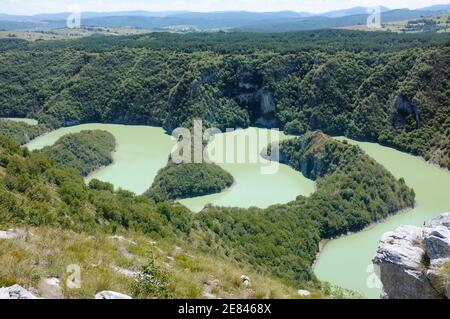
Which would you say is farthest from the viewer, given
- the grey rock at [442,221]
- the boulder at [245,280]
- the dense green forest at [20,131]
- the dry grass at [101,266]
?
the dense green forest at [20,131]

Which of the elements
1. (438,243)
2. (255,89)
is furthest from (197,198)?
(255,89)

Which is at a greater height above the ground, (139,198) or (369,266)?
(139,198)

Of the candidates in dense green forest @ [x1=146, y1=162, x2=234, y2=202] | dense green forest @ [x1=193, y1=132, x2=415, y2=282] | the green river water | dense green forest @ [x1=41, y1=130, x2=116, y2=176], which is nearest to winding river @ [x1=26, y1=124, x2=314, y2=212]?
the green river water

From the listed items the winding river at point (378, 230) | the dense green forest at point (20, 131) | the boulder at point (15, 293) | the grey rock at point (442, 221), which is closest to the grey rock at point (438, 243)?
the grey rock at point (442, 221)

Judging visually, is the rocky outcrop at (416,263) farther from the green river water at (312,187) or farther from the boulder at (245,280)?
the green river water at (312,187)

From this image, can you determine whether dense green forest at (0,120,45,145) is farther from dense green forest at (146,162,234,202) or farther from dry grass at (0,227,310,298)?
dry grass at (0,227,310,298)

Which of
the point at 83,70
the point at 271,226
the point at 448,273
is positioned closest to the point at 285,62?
the point at 83,70

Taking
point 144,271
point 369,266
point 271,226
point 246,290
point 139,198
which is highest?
point 144,271
